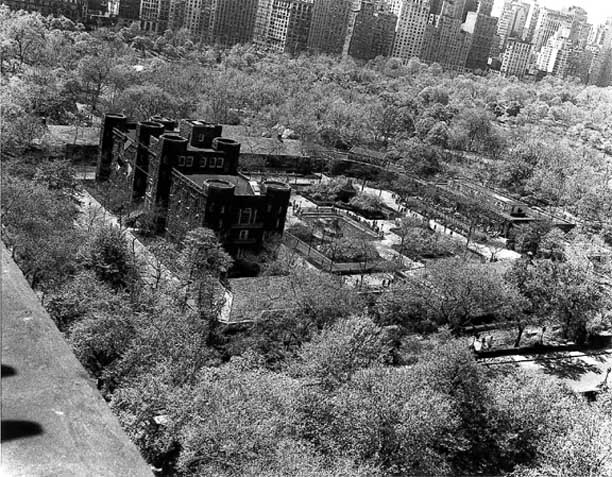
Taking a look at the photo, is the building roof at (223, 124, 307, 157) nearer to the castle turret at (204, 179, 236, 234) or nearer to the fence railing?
the fence railing

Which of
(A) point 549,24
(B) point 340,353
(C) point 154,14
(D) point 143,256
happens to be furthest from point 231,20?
(B) point 340,353

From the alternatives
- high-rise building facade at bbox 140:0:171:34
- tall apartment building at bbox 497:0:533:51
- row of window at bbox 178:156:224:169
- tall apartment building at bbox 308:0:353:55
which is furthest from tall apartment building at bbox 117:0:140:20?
tall apartment building at bbox 497:0:533:51

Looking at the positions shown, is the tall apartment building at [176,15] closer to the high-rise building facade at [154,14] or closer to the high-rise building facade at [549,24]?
the high-rise building facade at [154,14]

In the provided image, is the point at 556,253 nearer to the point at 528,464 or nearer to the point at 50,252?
the point at 528,464

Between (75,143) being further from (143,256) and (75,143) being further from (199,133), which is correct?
(143,256)

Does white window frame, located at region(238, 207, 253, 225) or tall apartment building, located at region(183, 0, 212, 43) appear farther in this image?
tall apartment building, located at region(183, 0, 212, 43)

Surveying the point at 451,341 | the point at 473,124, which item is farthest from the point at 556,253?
the point at 473,124
